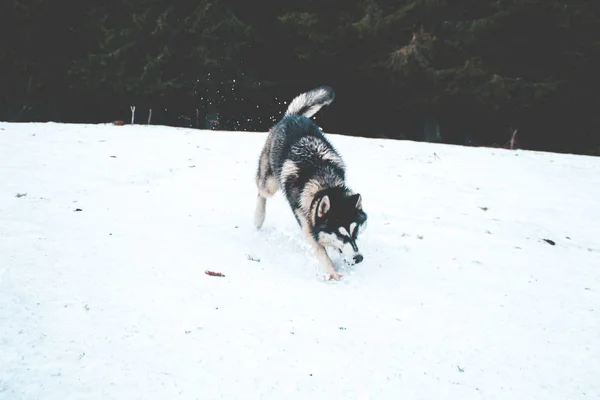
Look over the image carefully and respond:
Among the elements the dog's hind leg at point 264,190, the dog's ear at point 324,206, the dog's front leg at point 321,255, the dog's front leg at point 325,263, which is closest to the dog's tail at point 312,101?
the dog's hind leg at point 264,190

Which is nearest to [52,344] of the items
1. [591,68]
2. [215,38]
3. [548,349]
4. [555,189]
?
[548,349]

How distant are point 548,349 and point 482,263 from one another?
1536 millimetres

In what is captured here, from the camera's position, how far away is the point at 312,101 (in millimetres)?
5680

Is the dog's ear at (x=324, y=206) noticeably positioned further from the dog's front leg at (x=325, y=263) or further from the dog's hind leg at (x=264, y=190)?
the dog's hind leg at (x=264, y=190)

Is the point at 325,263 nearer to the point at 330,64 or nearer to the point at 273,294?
the point at 273,294

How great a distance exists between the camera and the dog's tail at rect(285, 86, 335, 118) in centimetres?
557

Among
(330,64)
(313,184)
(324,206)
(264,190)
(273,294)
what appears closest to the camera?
(273,294)

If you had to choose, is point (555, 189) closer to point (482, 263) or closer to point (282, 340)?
point (482, 263)

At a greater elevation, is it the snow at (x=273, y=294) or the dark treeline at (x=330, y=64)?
the dark treeline at (x=330, y=64)

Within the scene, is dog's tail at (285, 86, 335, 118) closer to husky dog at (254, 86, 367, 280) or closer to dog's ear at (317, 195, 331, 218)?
husky dog at (254, 86, 367, 280)

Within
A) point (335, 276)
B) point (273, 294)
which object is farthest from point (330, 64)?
point (273, 294)

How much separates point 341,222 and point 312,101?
2.49m

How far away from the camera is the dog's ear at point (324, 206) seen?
3.84 m

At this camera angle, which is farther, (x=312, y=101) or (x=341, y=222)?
(x=312, y=101)
